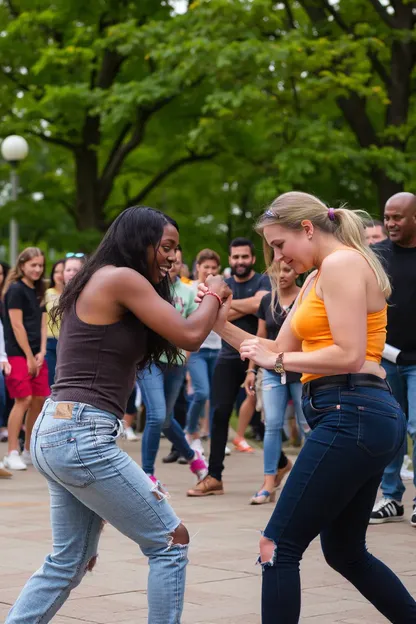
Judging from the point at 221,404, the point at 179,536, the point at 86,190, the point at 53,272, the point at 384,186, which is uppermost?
the point at 179,536

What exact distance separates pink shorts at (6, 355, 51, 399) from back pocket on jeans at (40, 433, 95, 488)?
7486mm

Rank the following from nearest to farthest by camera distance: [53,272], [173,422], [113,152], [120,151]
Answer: [173,422] < [53,272] < [120,151] < [113,152]

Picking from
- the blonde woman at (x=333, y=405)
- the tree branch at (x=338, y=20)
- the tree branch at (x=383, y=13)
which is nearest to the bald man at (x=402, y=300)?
the blonde woman at (x=333, y=405)

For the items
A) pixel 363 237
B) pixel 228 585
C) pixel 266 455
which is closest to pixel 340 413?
pixel 363 237

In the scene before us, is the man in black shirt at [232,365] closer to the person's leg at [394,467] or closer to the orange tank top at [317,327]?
the person's leg at [394,467]

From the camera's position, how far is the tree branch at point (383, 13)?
819 inches

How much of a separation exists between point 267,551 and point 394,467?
168 inches

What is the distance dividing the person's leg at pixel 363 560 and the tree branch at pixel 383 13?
691 inches

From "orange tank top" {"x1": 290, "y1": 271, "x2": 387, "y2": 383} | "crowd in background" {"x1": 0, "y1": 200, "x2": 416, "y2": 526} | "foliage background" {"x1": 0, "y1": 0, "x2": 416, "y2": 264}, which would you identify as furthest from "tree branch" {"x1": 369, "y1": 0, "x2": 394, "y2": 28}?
"orange tank top" {"x1": 290, "y1": 271, "x2": 387, "y2": 383}

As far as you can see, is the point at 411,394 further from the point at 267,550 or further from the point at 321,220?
the point at 267,550

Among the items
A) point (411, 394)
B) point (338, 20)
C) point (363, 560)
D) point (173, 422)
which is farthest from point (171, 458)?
point (338, 20)

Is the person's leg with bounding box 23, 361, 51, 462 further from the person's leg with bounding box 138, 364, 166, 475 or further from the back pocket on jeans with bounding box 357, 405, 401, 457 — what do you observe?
the back pocket on jeans with bounding box 357, 405, 401, 457

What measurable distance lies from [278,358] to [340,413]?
0.31 meters

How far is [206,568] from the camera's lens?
6.54 metres
